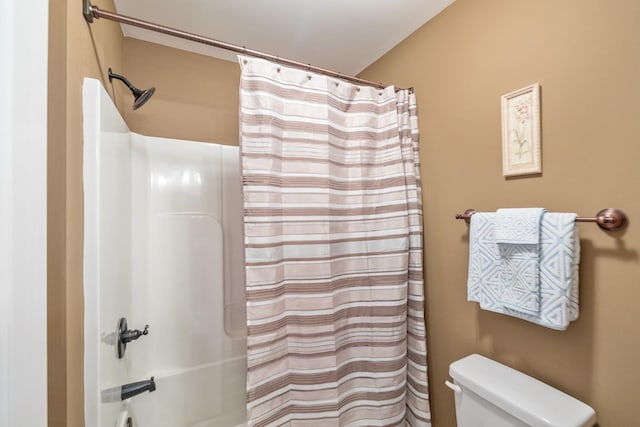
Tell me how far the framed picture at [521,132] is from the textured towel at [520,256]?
0.20 metres

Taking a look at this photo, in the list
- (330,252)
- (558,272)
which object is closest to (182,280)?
(330,252)

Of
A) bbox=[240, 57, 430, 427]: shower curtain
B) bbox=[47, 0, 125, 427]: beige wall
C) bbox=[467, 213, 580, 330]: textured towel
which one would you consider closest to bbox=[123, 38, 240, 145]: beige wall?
bbox=[240, 57, 430, 427]: shower curtain

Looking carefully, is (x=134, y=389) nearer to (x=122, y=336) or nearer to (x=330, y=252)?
(x=122, y=336)

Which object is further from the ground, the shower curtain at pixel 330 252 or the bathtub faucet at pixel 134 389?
the shower curtain at pixel 330 252

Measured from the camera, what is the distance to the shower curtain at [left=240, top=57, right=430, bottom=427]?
108cm

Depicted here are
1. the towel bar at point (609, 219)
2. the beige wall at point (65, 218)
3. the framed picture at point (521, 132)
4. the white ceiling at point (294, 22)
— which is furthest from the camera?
the white ceiling at point (294, 22)

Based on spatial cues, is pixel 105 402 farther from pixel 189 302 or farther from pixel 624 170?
pixel 624 170

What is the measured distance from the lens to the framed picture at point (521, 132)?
983mm

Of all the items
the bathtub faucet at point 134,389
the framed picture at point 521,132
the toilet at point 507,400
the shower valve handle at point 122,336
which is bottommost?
the bathtub faucet at point 134,389

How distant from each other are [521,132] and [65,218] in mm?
1490

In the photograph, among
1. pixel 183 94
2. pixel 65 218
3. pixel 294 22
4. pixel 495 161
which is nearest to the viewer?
pixel 65 218

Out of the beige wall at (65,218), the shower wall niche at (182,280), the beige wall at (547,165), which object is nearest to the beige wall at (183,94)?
the shower wall niche at (182,280)

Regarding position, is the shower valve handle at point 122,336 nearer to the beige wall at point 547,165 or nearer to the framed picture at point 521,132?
the beige wall at point 547,165

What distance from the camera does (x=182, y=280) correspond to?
1.46 meters
